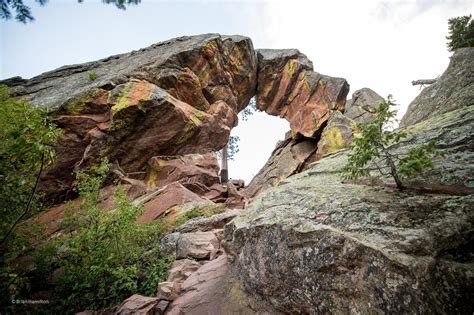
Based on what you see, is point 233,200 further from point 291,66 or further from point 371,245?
point 291,66

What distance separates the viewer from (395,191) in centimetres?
393

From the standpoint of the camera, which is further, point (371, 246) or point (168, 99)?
point (168, 99)

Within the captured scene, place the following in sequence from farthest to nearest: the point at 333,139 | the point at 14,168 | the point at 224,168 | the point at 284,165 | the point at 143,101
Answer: the point at 224,168 → the point at 284,165 → the point at 333,139 → the point at 143,101 → the point at 14,168

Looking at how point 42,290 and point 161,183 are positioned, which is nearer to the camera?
point 42,290

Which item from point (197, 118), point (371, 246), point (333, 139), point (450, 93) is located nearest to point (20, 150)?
point (371, 246)

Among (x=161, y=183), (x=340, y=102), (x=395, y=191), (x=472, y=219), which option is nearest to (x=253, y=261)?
(x=395, y=191)

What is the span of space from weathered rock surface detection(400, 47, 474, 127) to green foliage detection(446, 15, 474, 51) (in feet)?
42.9

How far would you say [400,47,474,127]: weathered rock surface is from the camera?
702 cm

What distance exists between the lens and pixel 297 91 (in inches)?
966

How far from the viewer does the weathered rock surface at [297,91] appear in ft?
74.6

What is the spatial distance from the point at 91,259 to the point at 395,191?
7.34m

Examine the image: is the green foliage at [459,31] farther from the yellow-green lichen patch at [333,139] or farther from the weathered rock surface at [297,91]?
the yellow-green lichen patch at [333,139]

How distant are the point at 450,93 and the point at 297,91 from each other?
17.6m

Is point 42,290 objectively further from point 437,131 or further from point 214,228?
point 437,131
